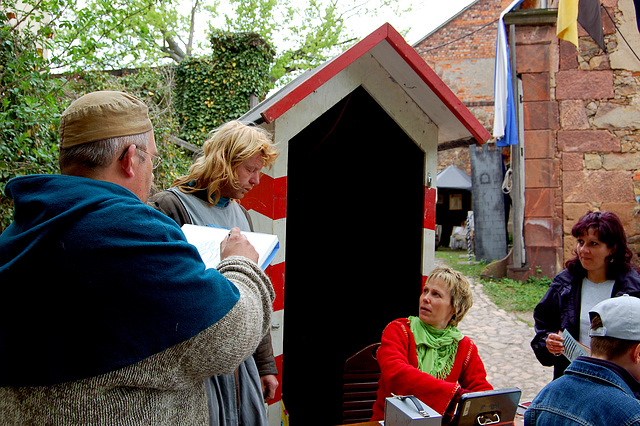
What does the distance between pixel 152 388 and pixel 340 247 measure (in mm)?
3178

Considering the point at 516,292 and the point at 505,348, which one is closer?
the point at 505,348

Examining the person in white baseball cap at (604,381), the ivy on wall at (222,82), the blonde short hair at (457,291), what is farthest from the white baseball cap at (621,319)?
the ivy on wall at (222,82)

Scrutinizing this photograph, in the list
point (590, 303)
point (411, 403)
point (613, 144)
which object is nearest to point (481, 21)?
point (613, 144)

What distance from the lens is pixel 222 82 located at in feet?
37.5

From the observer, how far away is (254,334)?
122cm

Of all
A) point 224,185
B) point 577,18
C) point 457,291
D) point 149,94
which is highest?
point 577,18

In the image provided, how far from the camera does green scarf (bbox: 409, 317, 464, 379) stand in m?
2.44

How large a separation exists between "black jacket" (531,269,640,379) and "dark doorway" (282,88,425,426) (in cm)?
111

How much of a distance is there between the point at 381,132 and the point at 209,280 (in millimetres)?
3133

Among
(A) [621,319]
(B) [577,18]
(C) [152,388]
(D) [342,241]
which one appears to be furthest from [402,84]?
(B) [577,18]

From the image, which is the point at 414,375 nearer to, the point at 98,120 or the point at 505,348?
the point at 98,120

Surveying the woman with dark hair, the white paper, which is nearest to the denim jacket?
the woman with dark hair

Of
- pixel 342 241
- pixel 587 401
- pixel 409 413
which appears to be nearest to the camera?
pixel 409 413

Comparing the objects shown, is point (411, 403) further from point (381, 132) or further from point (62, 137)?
point (381, 132)
